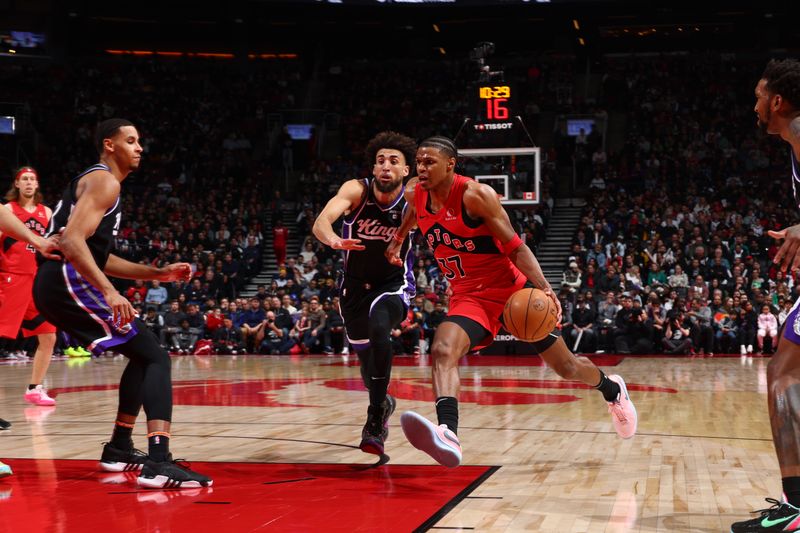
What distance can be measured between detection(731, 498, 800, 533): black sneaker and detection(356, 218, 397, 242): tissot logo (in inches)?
122

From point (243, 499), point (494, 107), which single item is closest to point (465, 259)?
point (243, 499)

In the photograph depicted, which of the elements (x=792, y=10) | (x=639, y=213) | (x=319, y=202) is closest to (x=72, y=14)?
(x=319, y=202)

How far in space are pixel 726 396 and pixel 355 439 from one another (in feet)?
15.3

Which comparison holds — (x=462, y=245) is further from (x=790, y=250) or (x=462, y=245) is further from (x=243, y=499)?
(x=790, y=250)

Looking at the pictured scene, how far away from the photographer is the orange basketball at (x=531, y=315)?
5.20 meters

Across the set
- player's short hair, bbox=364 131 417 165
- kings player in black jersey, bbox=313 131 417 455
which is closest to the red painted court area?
kings player in black jersey, bbox=313 131 417 455

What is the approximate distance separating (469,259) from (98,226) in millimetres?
2117

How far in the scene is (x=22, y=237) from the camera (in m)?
5.00

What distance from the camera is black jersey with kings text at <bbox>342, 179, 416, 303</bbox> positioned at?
611cm

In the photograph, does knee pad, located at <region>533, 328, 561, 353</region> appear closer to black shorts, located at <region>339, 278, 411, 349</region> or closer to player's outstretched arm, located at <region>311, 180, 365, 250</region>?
black shorts, located at <region>339, 278, 411, 349</region>

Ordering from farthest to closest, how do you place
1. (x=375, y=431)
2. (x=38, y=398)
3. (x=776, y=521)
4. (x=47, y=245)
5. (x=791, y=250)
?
(x=38, y=398) → (x=375, y=431) → (x=47, y=245) → (x=776, y=521) → (x=791, y=250)

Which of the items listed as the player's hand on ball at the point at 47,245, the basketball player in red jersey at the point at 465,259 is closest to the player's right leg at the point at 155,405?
the player's hand on ball at the point at 47,245

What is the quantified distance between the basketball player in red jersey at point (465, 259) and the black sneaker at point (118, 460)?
1784 mm

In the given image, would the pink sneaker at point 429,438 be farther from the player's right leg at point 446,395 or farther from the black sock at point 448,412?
the black sock at point 448,412
